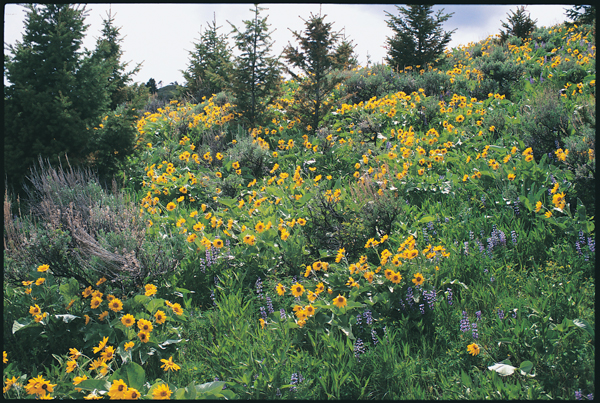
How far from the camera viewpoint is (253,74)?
7.87 m

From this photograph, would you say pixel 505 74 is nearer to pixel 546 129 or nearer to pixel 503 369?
pixel 546 129

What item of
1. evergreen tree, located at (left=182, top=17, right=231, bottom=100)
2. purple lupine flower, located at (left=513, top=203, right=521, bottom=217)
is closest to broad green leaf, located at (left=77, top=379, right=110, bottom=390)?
purple lupine flower, located at (left=513, top=203, right=521, bottom=217)

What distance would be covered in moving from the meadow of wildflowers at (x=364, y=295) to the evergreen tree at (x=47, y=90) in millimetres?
1899

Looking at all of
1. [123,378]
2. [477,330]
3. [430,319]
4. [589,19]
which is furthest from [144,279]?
[589,19]

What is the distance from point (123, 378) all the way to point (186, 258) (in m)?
1.43

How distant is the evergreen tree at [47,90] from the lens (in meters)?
5.54

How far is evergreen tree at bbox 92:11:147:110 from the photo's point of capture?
6.04m

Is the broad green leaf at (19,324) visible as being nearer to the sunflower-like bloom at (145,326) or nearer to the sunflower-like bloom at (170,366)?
the sunflower-like bloom at (145,326)

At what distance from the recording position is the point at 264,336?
8.55ft

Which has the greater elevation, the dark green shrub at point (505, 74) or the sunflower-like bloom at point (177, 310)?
the dark green shrub at point (505, 74)

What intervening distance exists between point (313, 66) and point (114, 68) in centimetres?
479

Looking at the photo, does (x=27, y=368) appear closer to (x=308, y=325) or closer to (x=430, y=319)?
(x=308, y=325)

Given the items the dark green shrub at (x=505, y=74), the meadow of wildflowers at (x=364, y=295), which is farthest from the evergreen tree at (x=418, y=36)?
the meadow of wildflowers at (x=364, y=295)

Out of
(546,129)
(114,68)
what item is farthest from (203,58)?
(546,129)
